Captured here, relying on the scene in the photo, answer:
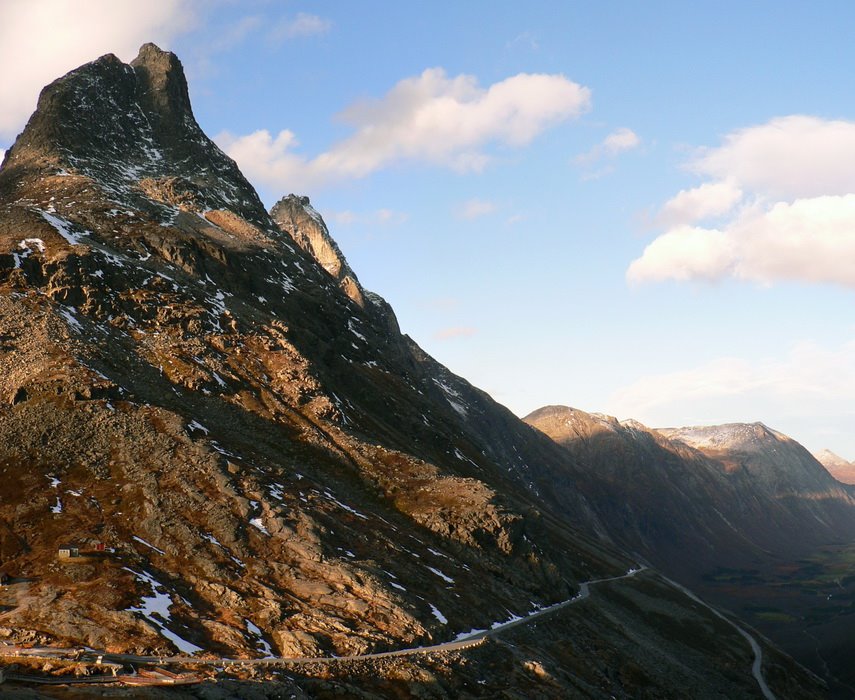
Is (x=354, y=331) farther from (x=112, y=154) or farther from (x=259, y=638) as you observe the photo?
(x=259, y=638)

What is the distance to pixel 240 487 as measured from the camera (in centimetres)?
8806

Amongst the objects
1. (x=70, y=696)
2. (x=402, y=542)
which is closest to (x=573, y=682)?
(x=402, y=542)

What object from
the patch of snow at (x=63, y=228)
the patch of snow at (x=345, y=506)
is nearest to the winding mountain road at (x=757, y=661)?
the patch of snow at (x=345, y=506)

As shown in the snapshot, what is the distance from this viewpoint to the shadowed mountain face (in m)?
67.2

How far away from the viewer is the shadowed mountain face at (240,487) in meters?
67.2

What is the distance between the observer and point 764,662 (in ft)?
401

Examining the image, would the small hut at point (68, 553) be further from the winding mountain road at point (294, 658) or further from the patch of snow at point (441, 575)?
the patch of snow at point (441, 575)

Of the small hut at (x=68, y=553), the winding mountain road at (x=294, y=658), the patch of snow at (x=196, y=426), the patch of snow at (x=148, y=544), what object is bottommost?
the winding mountain road at (x=294, y=658)

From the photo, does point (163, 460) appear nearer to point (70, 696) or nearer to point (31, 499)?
point (31, 499)

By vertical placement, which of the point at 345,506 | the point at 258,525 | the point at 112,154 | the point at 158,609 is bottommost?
the point at 158,609

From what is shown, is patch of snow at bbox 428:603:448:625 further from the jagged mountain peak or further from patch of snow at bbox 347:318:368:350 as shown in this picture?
the jagged mountain peak

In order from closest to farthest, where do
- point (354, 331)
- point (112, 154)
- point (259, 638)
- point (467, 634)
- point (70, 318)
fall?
point (259, 638) < point (467, 634) < point (70, 318) < point (354, 331) < point (112, 154)

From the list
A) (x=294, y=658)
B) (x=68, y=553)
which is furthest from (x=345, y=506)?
(x=68, y=553)

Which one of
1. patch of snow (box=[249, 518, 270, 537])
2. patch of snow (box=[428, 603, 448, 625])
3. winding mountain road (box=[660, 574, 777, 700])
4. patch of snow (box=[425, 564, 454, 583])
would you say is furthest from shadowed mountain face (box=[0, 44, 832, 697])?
winding mountain road (box=[660, 574, 777, 700])
